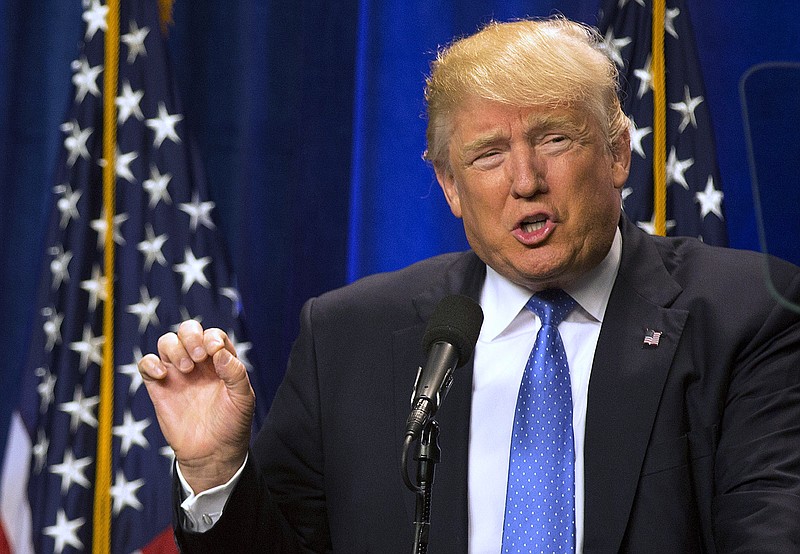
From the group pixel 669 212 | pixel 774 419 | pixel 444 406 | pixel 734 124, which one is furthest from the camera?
pixel 734 124

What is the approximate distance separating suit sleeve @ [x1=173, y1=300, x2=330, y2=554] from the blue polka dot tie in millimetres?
430

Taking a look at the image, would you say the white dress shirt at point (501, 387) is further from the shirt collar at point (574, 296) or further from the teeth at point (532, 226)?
the teeth at point (532, 226)

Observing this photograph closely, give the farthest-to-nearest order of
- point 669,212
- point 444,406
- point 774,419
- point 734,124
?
point 734,124 → point 669,212 → point 444,406 → point 774,419

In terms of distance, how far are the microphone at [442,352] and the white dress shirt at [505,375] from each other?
0.55 metres

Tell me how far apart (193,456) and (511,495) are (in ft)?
1.84

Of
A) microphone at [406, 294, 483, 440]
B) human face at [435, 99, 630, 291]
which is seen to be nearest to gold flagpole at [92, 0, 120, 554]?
human face at [435, 99, 630, 291]

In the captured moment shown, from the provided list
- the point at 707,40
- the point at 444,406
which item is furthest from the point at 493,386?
the point at 707,40

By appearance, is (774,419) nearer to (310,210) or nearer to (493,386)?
(493,386)

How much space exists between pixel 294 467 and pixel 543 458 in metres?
0.53

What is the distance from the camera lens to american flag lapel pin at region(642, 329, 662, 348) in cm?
198

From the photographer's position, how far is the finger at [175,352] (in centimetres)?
176

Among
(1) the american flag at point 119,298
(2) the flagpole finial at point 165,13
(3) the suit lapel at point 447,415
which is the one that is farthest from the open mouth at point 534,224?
(2) the flagpole finial at point 165,13

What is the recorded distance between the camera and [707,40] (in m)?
3.01

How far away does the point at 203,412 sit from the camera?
1.85 metres
